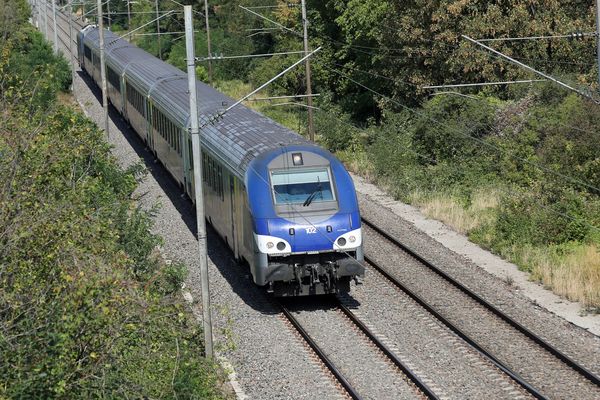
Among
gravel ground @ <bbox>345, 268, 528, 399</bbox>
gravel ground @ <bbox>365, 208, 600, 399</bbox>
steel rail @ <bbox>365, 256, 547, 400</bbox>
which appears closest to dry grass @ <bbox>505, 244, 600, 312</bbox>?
gravel ground @ <bbox>365, 208, 600, 399</bbox>

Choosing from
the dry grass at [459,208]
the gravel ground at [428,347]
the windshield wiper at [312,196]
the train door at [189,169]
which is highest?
the windshield wiper at [312,196]

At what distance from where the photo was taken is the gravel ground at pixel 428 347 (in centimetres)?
1563

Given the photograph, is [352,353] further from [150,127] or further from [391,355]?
[150,127]

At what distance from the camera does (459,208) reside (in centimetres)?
2848

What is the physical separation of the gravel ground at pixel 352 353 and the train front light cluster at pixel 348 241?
139 cm

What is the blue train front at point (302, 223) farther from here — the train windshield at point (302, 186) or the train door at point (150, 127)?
the train door at point (150, 127)

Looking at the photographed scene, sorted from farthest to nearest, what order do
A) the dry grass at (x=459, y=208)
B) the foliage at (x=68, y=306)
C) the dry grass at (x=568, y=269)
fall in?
the dry grass at (x=459, y=208), the dry grass at (x=568, y=269), the foliage at (x=68, y=306)

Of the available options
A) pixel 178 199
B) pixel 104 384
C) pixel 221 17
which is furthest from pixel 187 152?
pixel 221 17

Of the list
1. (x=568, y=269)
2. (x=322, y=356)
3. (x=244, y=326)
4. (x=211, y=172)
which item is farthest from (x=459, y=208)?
(x=322, y=356)

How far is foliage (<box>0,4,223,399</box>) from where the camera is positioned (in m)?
10.4

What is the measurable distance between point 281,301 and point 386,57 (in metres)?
23.0

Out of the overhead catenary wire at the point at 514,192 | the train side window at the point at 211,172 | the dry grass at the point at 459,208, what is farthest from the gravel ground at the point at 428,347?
the dry grass at the point at 459,208

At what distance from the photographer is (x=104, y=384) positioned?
10.7m

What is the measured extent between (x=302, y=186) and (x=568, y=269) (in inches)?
256
